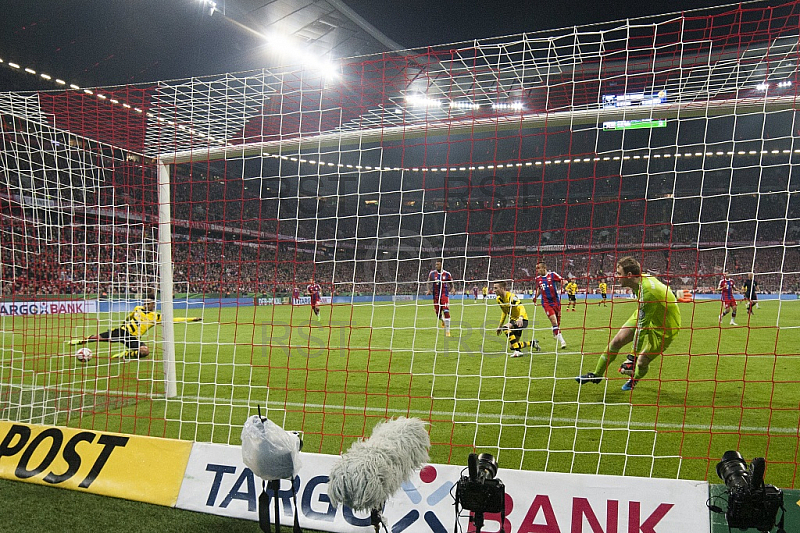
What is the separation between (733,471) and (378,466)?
4.89ft

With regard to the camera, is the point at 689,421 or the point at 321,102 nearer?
the point at 321,102

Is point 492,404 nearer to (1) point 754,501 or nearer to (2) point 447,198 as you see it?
(2) point 447,198

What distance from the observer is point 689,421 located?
16.9 ft

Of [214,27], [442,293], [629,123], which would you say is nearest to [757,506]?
[629,123]

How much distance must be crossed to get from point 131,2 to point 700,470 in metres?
18.7

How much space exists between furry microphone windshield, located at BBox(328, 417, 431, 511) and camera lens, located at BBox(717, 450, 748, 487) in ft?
4.14

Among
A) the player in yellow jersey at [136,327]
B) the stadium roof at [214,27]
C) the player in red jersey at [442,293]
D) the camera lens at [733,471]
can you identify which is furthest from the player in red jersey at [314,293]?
the stadium roof at [214,27]

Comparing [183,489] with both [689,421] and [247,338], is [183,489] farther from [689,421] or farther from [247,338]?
[247,338]

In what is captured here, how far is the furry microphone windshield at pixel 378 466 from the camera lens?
2020 mm

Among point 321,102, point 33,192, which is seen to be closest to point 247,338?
point 33,192

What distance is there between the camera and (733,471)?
7.27 feet

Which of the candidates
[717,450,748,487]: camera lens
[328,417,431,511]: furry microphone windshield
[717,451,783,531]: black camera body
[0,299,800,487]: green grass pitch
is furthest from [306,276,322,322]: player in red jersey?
[717,451,783,531]: black camera body

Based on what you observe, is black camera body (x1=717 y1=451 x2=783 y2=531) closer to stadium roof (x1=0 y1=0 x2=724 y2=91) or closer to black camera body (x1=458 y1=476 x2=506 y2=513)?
black camera body (x1=458 y1=476 x2=506 y2=513)

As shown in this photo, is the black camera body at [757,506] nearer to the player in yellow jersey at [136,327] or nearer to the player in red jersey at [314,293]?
the player in red jersey at [314,293]
